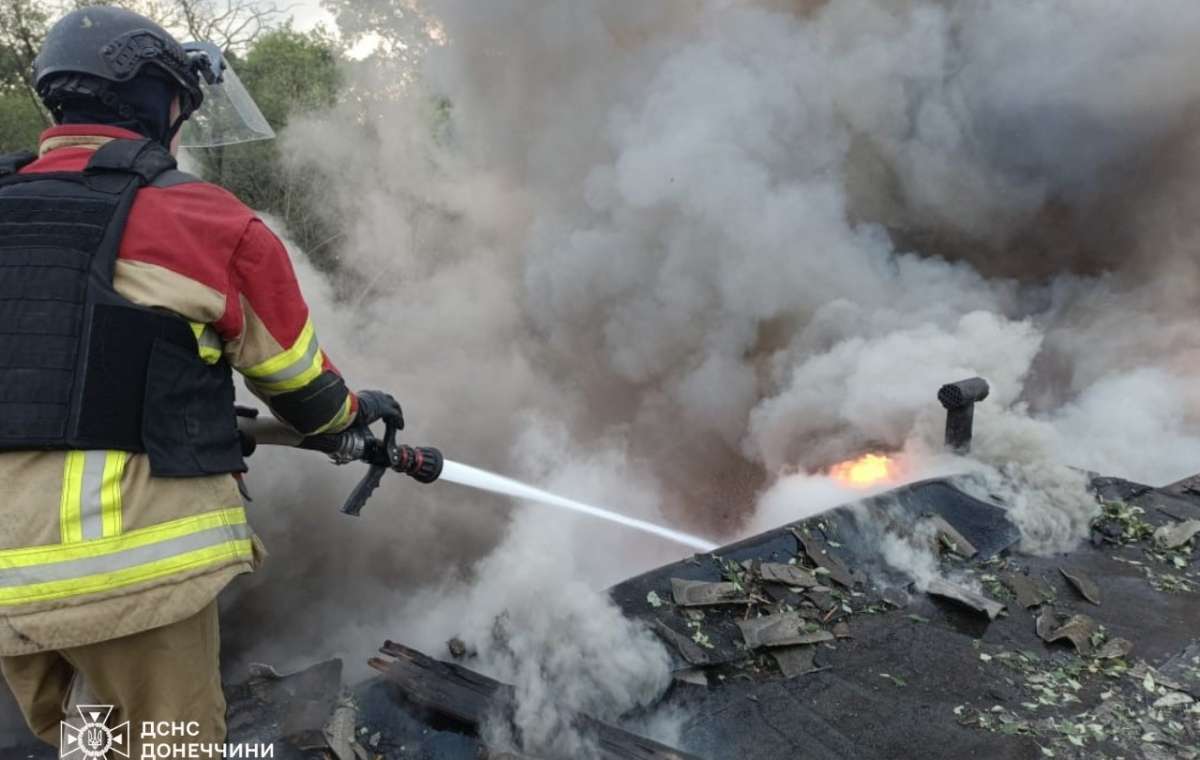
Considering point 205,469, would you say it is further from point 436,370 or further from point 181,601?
point 436,370

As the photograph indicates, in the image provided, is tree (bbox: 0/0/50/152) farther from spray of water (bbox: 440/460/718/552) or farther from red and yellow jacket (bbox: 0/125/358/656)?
red and yellow jacket (bbox: 0/125/358/656)

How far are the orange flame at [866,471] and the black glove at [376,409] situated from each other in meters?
4.37

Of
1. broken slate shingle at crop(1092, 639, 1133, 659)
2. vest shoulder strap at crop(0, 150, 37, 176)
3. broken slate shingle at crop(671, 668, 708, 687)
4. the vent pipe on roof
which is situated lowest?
broken slate shingle at crop(671, 668, 708, 687)

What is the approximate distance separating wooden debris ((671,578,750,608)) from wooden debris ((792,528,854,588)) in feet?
1.90

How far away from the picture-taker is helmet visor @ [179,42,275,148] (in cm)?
250

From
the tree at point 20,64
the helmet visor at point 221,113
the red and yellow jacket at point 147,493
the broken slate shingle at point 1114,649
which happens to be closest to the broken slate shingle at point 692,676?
the broken slate shingle at point 1114,649

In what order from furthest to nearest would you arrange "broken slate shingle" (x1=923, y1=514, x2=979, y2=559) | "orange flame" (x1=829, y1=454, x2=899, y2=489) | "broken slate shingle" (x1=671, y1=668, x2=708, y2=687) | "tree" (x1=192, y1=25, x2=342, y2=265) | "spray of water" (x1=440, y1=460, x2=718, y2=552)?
"tree" (x1=192, y1=25, x2=342, y2=265)
"orange flame" (x1=829, y1=454, x2=899, y2=489)
"broken slate shingle" (x1=923, y1=514, x2=979, y2=559)
"spray of water" (x1=440, y1=460, x2=718, y2=552)
"broken slate shingle" (x1=671, y1=668, x2=708, y2=687)

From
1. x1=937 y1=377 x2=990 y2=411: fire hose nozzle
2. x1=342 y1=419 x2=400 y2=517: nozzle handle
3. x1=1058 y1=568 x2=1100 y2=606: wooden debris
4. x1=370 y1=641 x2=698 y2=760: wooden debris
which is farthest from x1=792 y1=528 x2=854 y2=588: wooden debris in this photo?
x1=342 y1=419 x2=400 y2=517: nozzle handle

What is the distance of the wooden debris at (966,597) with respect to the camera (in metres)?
3.88

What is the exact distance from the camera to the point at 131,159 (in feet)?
5.95

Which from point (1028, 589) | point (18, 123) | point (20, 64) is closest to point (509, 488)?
point (1028, 589)

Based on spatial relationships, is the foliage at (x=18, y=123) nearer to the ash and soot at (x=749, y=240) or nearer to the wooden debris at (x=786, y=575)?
the ash and soot at (x=749, y=240)

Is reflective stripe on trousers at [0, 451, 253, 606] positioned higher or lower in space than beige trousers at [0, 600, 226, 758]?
higher

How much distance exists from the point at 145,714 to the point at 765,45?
27.9 feet
